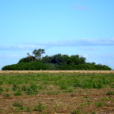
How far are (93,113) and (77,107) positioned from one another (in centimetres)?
190

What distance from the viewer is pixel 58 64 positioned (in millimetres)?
112438

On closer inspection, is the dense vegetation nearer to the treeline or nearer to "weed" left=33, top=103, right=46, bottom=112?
the treeline

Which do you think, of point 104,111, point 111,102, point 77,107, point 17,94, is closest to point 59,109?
point 77,107

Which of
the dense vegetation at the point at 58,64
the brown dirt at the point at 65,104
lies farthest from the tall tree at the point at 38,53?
the brown dirt at the point at 65,104

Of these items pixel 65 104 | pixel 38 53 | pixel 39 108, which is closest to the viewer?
pixel 39 108

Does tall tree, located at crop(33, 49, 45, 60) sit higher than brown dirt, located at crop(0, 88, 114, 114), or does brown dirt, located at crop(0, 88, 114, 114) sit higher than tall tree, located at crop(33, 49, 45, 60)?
tall tree, located at crop(33, 49, 45, 60)

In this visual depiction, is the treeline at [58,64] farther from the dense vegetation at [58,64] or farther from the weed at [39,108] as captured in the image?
the weed at [39,108]

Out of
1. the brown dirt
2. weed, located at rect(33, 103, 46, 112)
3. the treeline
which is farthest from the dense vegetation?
weed, located at rect(33, 103, 46, 112)

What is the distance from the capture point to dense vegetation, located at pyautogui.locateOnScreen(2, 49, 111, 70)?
339 ft

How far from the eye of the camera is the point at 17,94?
22.3 m

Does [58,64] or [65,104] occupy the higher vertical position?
[58,64]

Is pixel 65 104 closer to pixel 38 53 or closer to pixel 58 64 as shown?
pixel 58 64

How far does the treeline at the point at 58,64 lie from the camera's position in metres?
103

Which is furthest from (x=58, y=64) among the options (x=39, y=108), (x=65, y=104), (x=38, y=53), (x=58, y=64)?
(x=39, y=108)
